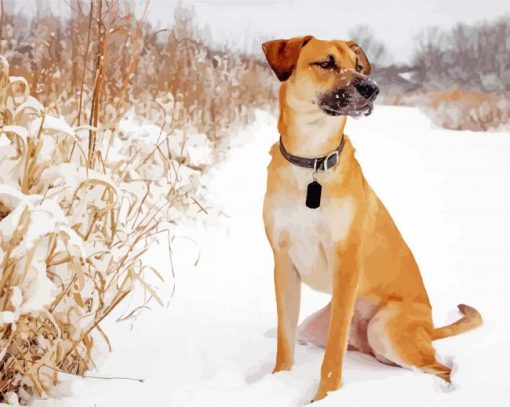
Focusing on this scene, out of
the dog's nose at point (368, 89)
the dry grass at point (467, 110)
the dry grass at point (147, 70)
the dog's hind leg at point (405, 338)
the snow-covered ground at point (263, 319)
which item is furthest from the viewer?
the dry grass at point (467, 110)

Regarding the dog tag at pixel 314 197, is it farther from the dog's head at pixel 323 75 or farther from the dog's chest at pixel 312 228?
the dog's head at pixel 323 75

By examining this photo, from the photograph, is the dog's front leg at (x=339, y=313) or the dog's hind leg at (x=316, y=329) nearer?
the dog's front leg at (x=339, y=313)

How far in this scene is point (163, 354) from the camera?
9.64 feet

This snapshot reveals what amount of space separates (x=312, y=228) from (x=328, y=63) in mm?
613

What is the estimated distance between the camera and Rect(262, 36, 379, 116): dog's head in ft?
8.21

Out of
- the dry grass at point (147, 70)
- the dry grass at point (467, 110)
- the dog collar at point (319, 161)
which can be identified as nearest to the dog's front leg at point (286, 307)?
the dog collar at point (319, 161)

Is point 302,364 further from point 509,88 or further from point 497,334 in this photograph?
point 509,88

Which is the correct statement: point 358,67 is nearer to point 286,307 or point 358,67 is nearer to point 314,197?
point 314,197

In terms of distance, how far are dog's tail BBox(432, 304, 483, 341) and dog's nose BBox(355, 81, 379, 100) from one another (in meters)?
0.99

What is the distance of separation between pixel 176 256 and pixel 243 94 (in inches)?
185

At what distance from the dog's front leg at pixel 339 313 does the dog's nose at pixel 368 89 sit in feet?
1.73

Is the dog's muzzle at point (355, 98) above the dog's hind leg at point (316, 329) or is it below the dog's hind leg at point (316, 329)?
above

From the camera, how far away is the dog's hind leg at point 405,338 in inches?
106

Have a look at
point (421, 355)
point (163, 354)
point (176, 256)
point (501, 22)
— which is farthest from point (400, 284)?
point (501, 22)
